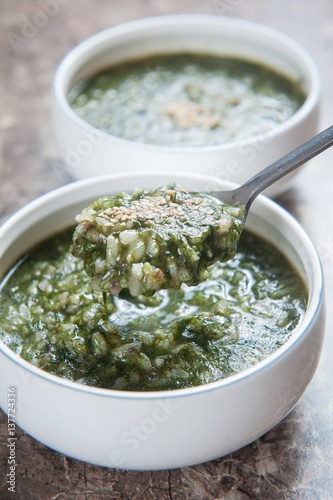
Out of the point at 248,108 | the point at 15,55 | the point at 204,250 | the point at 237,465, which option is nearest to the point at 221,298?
the point at 204,250

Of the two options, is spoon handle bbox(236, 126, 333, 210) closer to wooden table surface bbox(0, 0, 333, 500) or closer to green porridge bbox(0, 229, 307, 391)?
green porridge bbox(0, 229, 307, 391)

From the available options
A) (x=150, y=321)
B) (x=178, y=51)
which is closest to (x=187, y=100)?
(x=178, y=51)

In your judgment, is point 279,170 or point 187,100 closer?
point 279,170

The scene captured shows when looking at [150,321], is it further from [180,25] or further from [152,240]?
[180,25]

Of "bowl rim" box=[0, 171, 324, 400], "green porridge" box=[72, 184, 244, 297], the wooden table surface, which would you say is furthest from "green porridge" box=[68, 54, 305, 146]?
"green porridge" box=[72, 184, 244, 297]

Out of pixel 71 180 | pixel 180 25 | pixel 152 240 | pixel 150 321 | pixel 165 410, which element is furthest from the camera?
pixel 180 25

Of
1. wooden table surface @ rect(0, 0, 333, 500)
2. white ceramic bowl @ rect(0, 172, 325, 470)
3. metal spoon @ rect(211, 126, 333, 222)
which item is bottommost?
wooden table surface @ rect(0, 0, 333, 500)

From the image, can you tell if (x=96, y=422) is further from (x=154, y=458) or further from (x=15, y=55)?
(x=15, y=55)
